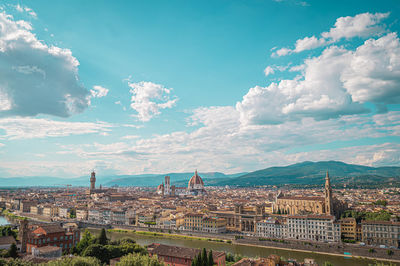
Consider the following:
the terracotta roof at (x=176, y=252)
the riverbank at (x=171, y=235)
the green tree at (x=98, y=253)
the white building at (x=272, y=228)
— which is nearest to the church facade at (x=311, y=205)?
the white building at (x=272, y=228)

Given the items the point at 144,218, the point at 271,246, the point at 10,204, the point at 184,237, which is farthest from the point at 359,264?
the point at 10,204

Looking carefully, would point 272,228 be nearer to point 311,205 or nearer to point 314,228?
point 314,228

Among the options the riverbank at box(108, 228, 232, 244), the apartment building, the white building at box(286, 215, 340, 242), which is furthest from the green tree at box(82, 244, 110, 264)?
the apartment building

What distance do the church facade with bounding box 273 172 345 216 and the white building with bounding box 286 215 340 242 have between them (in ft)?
32.3

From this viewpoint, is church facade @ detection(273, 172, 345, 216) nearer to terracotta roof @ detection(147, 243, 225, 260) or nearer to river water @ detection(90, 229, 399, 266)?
river water @ detection(90, 229, 399, 266)

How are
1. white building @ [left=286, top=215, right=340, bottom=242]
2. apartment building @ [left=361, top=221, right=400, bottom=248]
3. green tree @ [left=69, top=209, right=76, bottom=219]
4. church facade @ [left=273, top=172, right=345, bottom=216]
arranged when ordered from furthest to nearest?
green tree @ [left=69, top=209, right=76, bottom=219], church facade @ [left=273, top=172, right=345, bottom=216], white building @ [left=286, top=215, right=340, bottom=242], apartment building @ [left=361, top=221, right=400, bottom=248]

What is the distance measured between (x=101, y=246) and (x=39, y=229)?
326 inches

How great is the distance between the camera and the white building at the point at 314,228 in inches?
1644

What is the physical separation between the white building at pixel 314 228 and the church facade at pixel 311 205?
9.84 m

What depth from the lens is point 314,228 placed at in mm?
43312

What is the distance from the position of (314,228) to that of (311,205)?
60.7ft

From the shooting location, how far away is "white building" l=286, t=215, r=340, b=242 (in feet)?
137

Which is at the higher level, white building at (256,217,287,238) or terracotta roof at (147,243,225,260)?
terracotta roof at (147,243,225,260)

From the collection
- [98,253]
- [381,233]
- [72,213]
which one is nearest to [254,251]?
[381,233]
